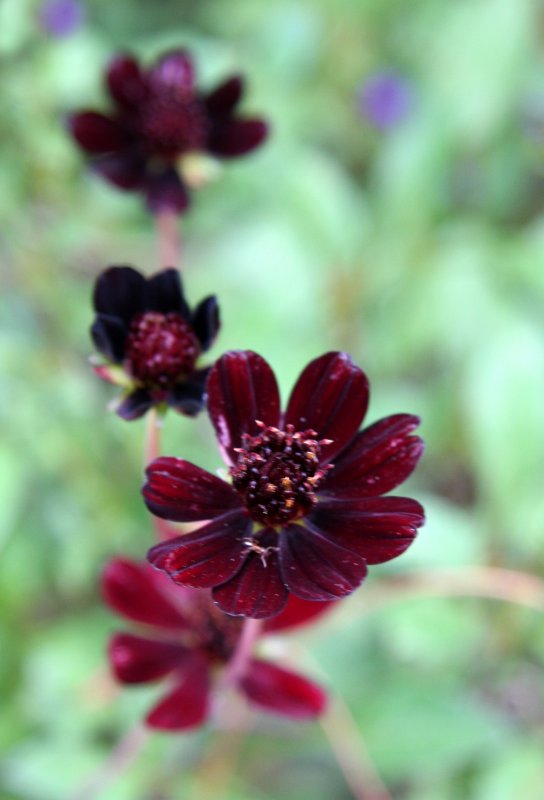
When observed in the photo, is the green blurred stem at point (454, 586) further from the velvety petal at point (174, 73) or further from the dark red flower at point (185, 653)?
the velvety petal at point (174, 73)

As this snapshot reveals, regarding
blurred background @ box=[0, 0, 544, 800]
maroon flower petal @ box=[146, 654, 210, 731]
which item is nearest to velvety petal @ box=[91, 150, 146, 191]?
blurred background @ box=[0, 0, 544, 800]

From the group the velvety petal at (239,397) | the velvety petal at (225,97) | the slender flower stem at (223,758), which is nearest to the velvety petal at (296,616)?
the velvety petal at (239,397)

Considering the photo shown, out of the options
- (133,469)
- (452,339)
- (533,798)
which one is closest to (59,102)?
(133,469)

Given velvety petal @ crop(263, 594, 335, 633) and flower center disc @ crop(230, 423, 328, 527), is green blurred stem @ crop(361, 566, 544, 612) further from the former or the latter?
flower center disc @ crop(230, 423, 328, 527)

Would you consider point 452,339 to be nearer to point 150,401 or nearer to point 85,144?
point 85,144

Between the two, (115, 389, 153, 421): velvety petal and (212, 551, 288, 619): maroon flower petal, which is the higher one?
(115, 389, 153, 421): velvety petal

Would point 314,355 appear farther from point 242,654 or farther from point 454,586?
point 242,654

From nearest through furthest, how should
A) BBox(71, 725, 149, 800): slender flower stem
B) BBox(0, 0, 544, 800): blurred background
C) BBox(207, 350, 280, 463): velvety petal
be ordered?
BBox(207, 350, 280, 463): velvety petal
BBox(71, 725, 149, 800): slender flower stem
BBox(0, 0, 544, 800): blurred background
